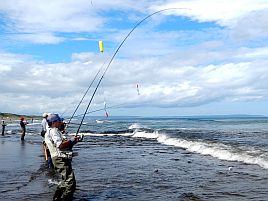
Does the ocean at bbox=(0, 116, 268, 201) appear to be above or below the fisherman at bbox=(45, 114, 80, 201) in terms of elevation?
below

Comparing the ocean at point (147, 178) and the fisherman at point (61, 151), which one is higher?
the fisherman at point (61, 151)

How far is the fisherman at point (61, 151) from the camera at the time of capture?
833 cm

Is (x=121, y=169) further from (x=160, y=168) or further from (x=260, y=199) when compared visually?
(x=260, y=199)

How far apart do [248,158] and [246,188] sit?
6366 mm

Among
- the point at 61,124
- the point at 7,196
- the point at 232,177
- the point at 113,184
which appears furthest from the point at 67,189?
the point at 232,177

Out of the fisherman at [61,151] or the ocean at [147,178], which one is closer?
the fisherman at [61,151]

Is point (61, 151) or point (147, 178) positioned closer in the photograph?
point (61, 151)

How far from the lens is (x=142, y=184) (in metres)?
11.3

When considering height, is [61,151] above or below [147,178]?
above

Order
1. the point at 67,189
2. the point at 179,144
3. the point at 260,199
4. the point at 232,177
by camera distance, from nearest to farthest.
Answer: the point at 67,189
the point at 260,199
the point at 232,177
the point at 179,144

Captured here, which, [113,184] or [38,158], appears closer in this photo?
[113,184]

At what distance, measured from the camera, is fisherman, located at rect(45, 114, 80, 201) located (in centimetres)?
833

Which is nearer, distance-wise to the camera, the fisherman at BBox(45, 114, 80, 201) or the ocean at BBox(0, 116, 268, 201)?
the fisherman at BBox(45, 114, 80, 201)

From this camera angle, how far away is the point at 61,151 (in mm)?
8359
